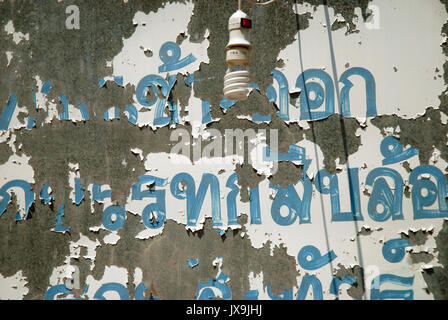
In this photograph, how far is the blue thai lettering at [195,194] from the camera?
3057mm

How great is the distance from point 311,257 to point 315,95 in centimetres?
112

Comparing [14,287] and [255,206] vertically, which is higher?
[255,206]

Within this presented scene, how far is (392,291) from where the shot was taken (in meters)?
2.98

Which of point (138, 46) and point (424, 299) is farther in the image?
point (138, 46)

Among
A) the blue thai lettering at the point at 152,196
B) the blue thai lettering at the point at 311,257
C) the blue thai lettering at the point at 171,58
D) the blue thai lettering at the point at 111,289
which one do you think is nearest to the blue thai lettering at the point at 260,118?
the blue thai lettering at the point at 171,58

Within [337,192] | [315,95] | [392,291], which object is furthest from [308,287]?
[315,95]

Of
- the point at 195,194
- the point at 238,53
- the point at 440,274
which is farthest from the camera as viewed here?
the point at 195,194

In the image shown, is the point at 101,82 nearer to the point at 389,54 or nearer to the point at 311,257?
the point at 311,257

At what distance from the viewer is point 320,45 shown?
312 cm

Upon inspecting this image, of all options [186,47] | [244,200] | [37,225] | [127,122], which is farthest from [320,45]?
[37,225]

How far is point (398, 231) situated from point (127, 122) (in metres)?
2.01

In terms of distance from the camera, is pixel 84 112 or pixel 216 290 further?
pixel 84 112

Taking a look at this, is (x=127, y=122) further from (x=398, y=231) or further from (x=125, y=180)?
(x=398, y=231)

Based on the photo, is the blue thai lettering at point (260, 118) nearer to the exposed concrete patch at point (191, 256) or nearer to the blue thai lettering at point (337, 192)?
the blue thai lettering at point (337, 192)
